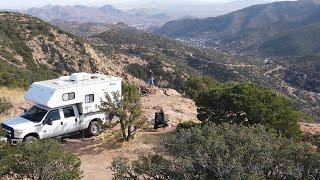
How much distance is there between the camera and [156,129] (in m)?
19.0

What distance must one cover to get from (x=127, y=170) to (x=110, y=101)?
280 inches

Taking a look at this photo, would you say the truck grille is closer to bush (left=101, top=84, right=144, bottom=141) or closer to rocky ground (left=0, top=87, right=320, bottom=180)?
rocky ground (left=0, top=87, right=320, bottom=180)

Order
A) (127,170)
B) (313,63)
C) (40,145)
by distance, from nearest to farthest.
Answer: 1. (127,170)
2. (40,145)
3. (313,63)

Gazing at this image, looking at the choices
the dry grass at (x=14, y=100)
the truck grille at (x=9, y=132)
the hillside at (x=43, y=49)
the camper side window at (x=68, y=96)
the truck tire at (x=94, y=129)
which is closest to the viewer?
the truck grille at (x=9, y=132)

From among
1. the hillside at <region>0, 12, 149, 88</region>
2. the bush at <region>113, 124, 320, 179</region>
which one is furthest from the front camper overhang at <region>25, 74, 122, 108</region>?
the hillside at <region>0, 12, 149, 88</region>

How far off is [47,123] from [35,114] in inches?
24.8

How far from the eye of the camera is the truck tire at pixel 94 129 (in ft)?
55.5

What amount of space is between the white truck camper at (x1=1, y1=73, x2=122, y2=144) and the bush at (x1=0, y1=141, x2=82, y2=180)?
15.6ft

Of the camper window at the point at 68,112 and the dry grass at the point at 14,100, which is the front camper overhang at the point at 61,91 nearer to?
the camper window at the point at 68,112

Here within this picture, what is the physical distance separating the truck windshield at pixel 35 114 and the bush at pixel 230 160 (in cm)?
681

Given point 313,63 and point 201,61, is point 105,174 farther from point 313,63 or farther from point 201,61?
point 313,63

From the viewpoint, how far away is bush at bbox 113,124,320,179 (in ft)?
29.3

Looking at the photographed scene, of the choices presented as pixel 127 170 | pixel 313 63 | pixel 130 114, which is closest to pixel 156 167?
pixel 127 170

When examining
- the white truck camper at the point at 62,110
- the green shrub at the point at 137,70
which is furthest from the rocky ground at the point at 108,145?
the green shrub at the point at 137,70
